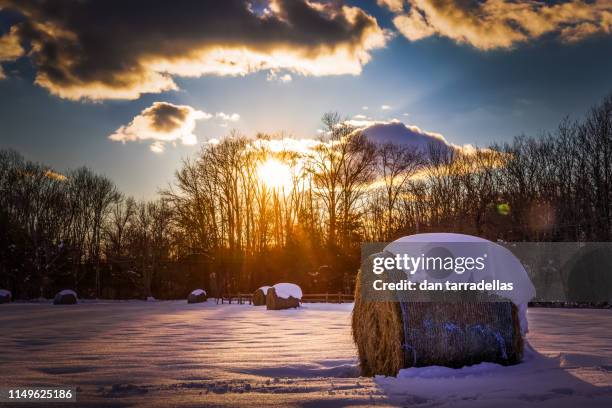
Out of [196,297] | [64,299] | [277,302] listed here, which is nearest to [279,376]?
[277,302]

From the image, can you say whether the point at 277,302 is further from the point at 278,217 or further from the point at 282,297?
the point at 278,217

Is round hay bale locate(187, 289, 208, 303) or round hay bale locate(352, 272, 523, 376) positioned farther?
round hay bale locate(187, 289, 208, 303)

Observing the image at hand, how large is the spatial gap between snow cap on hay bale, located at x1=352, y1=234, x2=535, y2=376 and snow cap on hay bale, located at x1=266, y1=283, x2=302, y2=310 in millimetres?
20401

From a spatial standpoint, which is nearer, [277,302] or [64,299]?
[277,302]

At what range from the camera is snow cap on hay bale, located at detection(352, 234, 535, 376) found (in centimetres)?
759

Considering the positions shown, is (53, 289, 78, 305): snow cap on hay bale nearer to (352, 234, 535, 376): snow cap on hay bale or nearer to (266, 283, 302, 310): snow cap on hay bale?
(266, 283, 302, 310): snow cap on hay bale

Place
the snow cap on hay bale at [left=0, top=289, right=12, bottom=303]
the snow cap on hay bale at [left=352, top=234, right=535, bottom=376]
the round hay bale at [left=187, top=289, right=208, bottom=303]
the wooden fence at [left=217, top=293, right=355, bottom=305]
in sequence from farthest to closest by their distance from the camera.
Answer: the snow cap on hay bale at [left=0, top=289, right=12, bottom=303]
the round hay bale at [left=187, top=289, right=208, bottom=303]
the wooden fence at [left=217, top=293, right=355, bottom=305]
the snow cap on hay bale at [left=352, top=234, right=535, bottom=376]

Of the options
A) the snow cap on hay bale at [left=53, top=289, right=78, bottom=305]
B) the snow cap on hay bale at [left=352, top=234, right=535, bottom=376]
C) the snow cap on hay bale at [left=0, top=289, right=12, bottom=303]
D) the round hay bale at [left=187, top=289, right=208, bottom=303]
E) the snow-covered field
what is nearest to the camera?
the snow-covered field

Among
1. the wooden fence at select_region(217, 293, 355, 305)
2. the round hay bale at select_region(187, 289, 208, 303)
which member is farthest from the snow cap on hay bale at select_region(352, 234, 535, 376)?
the round hay bale at select_region(187, 289, 208, 303)

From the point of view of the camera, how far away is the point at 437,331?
24.9 ft

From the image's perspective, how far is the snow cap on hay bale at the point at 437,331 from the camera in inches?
299

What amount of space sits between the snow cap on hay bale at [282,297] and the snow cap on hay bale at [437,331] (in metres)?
20.4

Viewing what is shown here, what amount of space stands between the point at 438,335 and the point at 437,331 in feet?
0.19

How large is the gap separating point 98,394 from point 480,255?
5811mm
